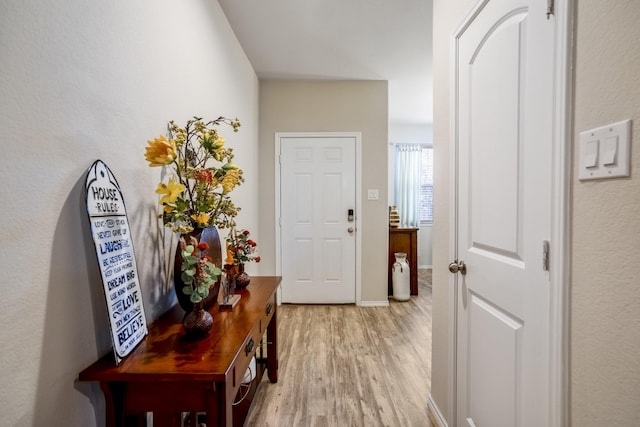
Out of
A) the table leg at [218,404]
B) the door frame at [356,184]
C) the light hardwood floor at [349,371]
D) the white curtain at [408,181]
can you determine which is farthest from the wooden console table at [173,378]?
the white curtain at [408,181]

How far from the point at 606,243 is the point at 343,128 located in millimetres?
3151

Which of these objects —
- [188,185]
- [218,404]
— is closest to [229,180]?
[188,185]

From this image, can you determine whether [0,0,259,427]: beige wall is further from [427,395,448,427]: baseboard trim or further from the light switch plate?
[427,395,448,427]: baseboard trim

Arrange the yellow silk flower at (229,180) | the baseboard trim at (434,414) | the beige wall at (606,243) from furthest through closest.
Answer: the baseboard trim at (434,414)
the yellow silk flower at (229,180)
the beige wall at (606,243)

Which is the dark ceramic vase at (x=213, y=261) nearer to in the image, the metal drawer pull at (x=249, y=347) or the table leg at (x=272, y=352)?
the metal drawer pull at (x=249, y=347)

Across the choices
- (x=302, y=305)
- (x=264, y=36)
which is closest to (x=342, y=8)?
(x=264, y=36)

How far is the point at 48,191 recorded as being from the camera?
2.67 ft

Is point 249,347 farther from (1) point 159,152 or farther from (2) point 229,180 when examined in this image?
(1) point 159,152

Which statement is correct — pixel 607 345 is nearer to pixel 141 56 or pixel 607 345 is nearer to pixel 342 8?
pixel 141 56

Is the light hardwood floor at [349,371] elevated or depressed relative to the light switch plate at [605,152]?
depressed

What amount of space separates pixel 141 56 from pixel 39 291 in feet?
3.14

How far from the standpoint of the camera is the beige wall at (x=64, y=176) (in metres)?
0.72

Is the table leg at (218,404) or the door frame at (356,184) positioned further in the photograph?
the door frame at (356,184)

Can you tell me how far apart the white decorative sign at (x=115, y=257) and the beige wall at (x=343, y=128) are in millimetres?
2622
